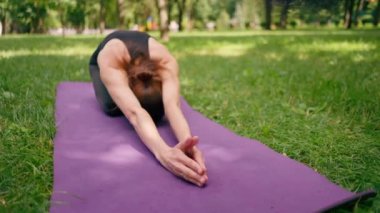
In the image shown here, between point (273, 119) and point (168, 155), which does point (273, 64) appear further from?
point (168, 155)

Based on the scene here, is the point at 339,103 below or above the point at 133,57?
below

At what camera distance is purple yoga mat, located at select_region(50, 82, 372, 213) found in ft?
5.49

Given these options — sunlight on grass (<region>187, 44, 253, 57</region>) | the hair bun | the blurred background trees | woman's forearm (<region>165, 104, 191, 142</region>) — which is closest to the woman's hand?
woman's forearm (<region>165, 104, 191, 142</region>)

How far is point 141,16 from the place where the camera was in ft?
107

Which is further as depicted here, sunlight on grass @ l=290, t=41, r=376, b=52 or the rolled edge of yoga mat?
sunlight on grass @ l=290, t=41, r=376, b=52

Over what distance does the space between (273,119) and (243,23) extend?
42.1 m

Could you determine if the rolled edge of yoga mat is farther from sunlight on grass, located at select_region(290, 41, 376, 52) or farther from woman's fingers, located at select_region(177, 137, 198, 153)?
sunlight on grass, located at select_region(290, 41, 376, 52)

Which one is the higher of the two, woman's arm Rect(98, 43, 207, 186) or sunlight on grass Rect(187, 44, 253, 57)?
woman's arm Rect(98, 43, 207, 186)

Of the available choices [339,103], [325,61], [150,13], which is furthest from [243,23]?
[339,103]

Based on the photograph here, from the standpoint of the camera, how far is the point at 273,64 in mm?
5945

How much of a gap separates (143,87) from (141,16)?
31298 mm

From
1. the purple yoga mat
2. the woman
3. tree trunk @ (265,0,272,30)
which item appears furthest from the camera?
tree trunk @ (265,0,272,30)

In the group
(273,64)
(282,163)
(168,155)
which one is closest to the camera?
(168,155)

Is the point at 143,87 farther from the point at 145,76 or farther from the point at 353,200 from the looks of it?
the point at 353,200
